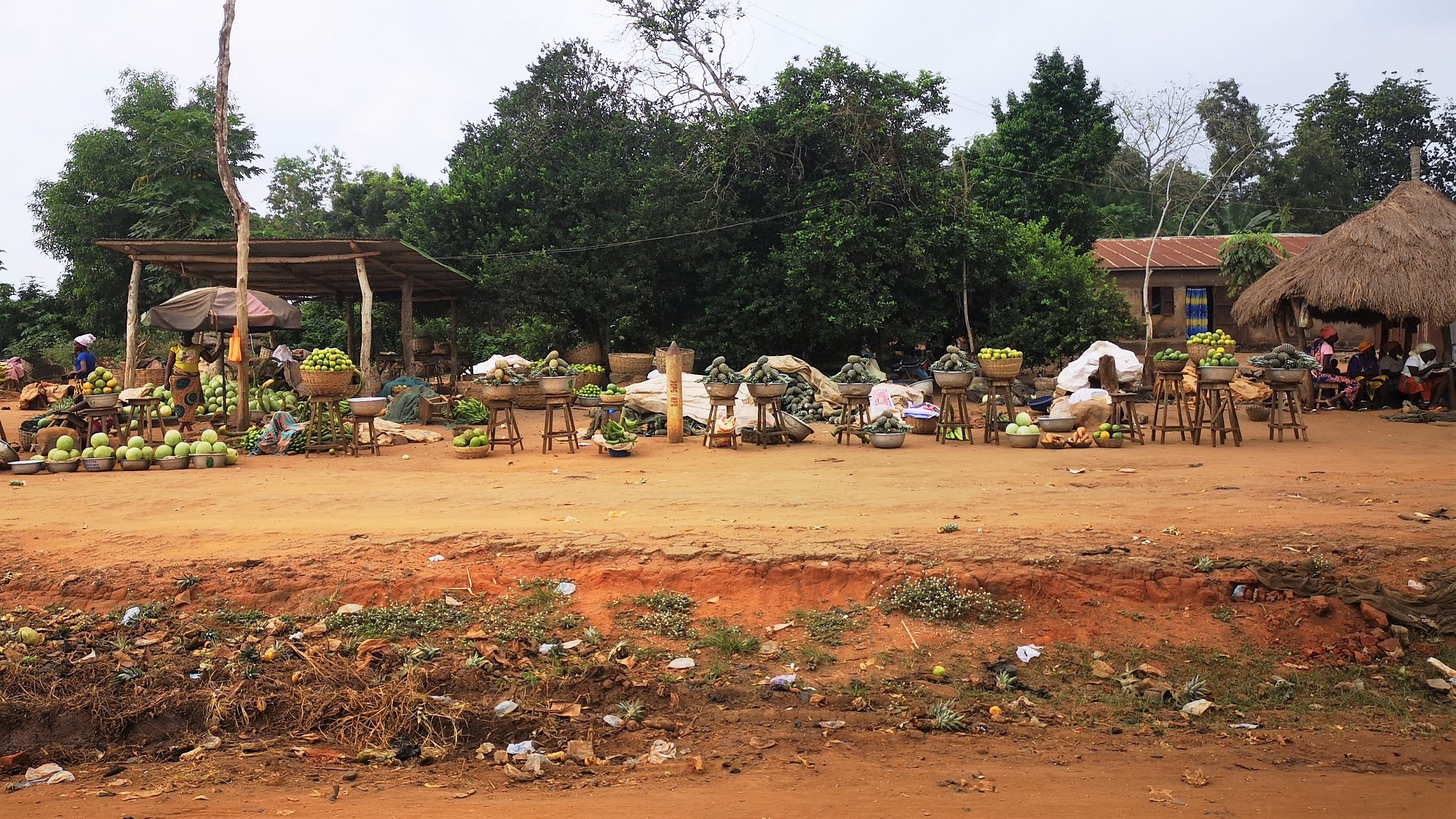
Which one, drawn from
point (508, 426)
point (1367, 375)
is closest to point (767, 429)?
point (508, 426)

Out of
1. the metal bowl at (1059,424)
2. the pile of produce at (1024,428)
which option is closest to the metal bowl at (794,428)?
the pile of produce at (1024,428)

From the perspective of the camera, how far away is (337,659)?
498cm

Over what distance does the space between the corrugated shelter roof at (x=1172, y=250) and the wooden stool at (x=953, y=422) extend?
13.7m

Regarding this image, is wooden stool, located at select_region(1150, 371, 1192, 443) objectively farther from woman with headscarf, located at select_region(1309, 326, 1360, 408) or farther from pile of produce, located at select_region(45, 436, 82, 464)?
pile of produce, located at select_region(45, 436, 82, 464)

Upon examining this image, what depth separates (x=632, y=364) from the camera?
Result: 1867 centimetres

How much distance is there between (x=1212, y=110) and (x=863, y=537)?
36742 mm

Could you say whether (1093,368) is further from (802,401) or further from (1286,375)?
(802,401)

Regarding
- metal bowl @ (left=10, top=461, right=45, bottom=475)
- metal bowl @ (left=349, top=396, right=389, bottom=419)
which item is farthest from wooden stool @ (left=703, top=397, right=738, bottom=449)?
metal bowl @ (left=10, top=461, right=45, bottom=475)

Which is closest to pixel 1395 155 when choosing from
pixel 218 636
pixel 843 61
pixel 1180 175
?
pixel 1180 175

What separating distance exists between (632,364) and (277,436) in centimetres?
774

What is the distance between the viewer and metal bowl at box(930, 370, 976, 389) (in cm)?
1184

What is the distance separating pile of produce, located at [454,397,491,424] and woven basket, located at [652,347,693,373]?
3.10 metres

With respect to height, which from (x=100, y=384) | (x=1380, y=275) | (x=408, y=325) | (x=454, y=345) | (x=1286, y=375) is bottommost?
(x=100, y=384)

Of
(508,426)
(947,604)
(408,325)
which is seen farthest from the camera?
(408,325)
